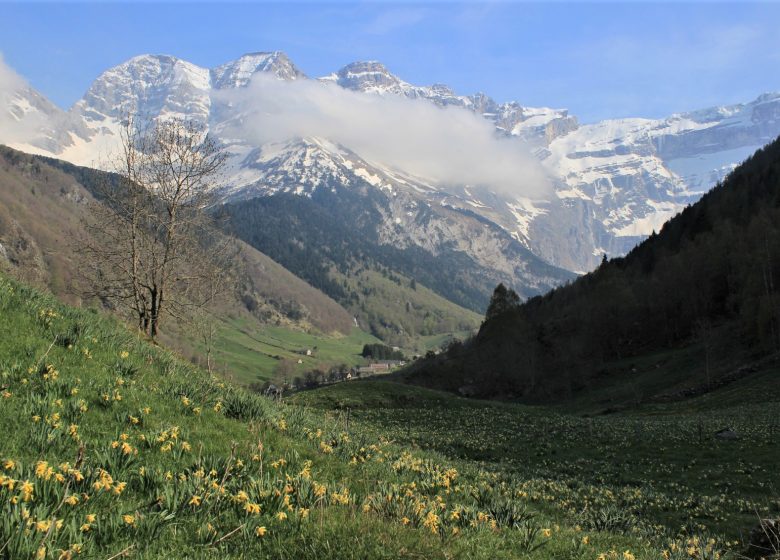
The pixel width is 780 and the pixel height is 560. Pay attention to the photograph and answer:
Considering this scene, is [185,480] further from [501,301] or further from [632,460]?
[501,301]

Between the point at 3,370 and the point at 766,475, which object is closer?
the point at 3,370

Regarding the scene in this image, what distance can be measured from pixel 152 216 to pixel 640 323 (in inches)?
3879

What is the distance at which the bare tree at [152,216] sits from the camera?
32531 millimetres

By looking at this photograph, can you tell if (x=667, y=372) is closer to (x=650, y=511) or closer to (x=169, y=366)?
(x=650, y=511)

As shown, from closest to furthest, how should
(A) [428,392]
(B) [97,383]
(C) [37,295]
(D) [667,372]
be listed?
(B) [97,383]
(C) [37,295]
(A) [428,392]
(D) [667,372]

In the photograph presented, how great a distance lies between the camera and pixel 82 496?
5.25m

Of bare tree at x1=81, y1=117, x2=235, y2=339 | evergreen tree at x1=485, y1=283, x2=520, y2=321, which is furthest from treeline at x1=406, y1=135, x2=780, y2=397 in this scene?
bare tree at x1=81, y1=117, x2=235, y2=339

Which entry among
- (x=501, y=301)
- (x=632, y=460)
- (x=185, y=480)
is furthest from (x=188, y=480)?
(x=501, y=301)

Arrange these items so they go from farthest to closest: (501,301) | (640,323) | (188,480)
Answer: (501,301)
(640,323)
(188,480)

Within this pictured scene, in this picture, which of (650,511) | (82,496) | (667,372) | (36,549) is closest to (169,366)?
(82,496)

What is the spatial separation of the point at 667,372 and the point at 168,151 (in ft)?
226

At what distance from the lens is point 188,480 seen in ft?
20.9

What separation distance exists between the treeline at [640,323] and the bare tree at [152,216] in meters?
66.0

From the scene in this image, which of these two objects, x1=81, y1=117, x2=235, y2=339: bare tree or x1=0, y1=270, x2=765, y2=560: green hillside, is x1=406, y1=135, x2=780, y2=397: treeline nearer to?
x1=81, y1=117, x2=235, y2=339: bare tree
